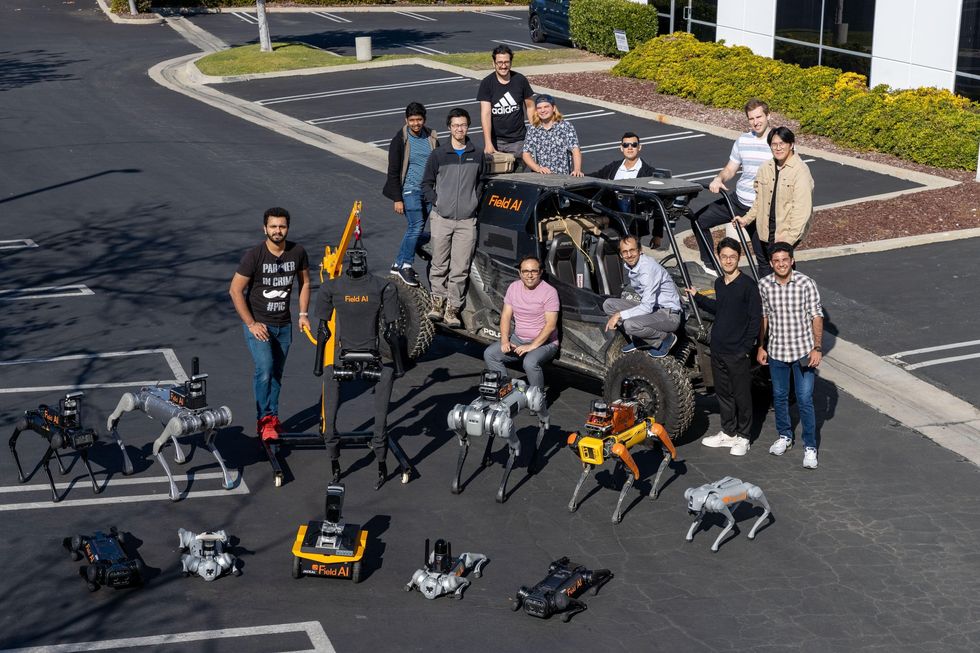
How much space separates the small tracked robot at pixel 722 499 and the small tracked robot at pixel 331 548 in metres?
2.34

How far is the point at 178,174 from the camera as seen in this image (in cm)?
2150

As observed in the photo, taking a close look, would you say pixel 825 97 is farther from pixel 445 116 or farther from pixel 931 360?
pixel 931 360

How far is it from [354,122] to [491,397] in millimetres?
17795

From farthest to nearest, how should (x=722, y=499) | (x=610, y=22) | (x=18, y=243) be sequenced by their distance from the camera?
(x=610, y=22) → (x=18, y=243) → (x=722, y=499)

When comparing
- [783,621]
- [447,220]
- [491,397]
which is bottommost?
[783,621]

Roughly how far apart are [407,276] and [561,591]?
5264 mm

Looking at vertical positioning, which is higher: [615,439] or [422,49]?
[422,49]

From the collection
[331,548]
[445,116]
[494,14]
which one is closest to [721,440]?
[331,548]

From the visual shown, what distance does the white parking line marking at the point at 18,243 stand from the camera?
17.1 meters

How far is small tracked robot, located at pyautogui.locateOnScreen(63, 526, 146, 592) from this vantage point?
802 centimetres

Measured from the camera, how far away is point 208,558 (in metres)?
8.28

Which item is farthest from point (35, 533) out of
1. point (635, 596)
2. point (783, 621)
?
point (783, 621)

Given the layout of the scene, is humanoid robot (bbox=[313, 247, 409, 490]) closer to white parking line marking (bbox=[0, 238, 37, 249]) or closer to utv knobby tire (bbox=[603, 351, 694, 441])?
utv knobby tire (bbox=[603, 351, 694, 441])

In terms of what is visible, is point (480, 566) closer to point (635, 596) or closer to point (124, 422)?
point (635, 596)
